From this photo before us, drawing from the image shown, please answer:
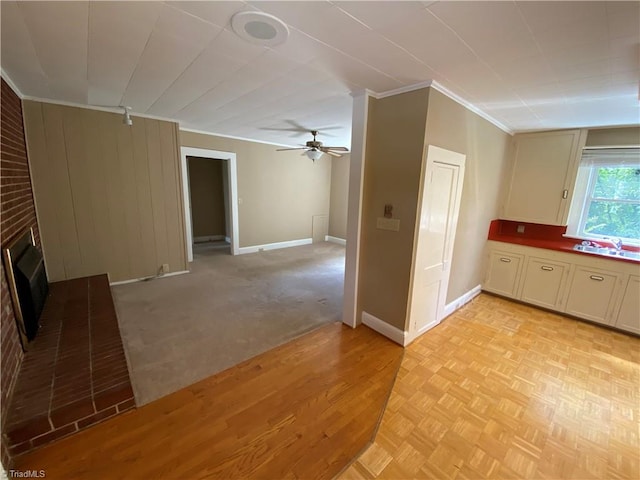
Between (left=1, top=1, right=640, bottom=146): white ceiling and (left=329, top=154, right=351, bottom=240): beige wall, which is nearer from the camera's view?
(left=1, top=1, right=640, bottom=146): white ceiling

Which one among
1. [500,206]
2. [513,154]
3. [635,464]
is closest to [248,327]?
[635,464]

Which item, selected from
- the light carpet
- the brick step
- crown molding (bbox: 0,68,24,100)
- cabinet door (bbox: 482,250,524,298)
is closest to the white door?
the light carpet

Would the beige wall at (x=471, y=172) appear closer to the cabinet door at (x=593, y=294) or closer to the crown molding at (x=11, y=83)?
Result: the cabinet door at (x=593, y=294)

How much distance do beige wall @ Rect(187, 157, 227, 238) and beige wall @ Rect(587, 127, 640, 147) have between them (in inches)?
271

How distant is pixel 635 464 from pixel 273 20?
10.8 ft

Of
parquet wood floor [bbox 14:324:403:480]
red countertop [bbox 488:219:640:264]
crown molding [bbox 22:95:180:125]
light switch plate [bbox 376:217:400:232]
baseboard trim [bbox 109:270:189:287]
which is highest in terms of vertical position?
crown molding [bbox 22:95:180:125]

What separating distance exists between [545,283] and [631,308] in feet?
2.45

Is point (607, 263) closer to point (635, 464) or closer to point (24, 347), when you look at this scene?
point (635, 464)

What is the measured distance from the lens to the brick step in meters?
1.49

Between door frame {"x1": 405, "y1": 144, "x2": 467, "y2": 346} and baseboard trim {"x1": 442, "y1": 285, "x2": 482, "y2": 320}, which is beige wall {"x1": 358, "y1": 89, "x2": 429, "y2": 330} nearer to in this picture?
door frame {"x1": 405, "y1": 144, "x2": 467, "y2": 346}

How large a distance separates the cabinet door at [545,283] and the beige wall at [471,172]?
0.55 meters

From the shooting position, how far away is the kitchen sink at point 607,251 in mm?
3005

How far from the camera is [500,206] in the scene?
12.7 ft

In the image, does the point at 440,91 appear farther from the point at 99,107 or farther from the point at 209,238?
the point at 209,238
